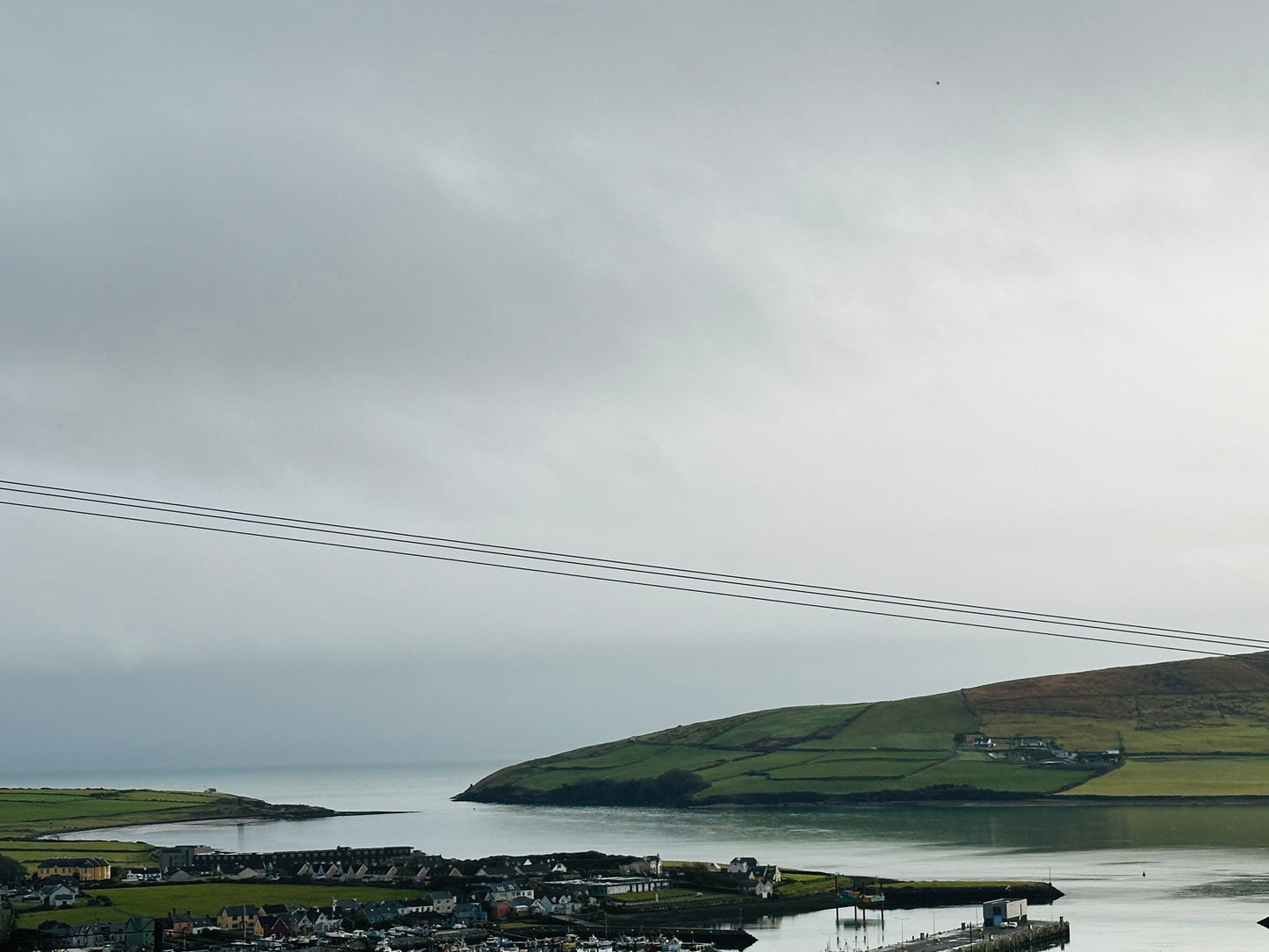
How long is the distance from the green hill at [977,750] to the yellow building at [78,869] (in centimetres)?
5226

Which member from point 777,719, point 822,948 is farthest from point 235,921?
point 777,719

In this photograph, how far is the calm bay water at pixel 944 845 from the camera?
1741 inches

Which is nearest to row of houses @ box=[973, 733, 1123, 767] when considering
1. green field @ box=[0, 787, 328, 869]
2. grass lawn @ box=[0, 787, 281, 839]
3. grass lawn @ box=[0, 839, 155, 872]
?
green field @ box=[0, 787, 328, 869]

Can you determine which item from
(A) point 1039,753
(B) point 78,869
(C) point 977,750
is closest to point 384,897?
(B) point 78,869

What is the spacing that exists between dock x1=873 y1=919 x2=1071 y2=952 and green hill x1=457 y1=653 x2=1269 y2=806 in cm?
4649

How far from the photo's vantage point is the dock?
39.7 meters

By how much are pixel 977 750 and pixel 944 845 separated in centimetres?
3463

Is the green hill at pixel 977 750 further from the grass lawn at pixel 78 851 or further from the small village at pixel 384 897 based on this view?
the grass lawn at pixel 78 851

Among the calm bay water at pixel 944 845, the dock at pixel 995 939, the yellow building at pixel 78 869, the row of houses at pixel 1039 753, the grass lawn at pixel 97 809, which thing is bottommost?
the dock at pixel 995 939

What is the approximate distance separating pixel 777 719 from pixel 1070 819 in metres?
46.1

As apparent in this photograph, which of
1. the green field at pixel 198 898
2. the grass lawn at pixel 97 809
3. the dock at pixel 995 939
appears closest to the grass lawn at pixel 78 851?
the grass lawn at pixel 97 809

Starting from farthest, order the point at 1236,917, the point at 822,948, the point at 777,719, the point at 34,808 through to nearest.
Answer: the point at 777,719, the point at 34,808, the point at 1236,917, the point at 822,948

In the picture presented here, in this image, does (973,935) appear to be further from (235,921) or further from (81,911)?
(81,911)

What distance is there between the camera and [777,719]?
416 ft
